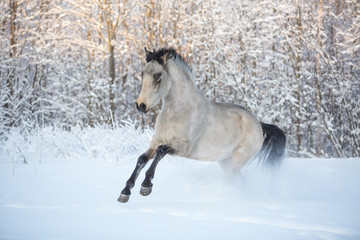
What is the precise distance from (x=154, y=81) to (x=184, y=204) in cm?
129

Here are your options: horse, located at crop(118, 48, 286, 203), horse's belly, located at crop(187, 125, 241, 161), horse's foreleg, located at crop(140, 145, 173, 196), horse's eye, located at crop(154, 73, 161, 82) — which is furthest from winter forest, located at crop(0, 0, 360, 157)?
horse's foreleg, located at crop(140, 145, 173, 196)

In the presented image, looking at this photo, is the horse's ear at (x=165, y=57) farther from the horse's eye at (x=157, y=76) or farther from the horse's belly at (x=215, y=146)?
the horse's belly at (x=215, y=146)

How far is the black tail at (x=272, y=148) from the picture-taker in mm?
4984

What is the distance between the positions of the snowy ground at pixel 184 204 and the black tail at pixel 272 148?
17 centimetres

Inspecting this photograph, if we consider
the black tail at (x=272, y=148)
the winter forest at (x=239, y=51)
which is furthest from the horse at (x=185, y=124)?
the winter forest at (x=239, y=51)

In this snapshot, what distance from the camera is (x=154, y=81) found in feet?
11.8

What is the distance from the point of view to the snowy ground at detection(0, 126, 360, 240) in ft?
8.61

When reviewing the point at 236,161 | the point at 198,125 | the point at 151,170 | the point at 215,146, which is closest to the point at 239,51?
the point at 236,161

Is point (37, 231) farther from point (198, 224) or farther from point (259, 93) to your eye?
point (259, 93)

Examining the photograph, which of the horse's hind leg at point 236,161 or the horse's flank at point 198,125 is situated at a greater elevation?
the horse's flank at point 198,125

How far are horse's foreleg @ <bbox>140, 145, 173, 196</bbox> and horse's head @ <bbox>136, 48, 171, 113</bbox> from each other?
43 centimetres

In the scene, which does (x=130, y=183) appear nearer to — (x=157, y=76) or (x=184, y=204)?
(x=184, y=204)

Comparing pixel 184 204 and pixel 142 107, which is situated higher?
pixel 142 107

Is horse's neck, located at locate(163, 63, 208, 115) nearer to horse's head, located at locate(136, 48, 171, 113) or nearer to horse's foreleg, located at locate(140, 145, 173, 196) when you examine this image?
horse's head, located at locate(136, 48, 171, 113)
